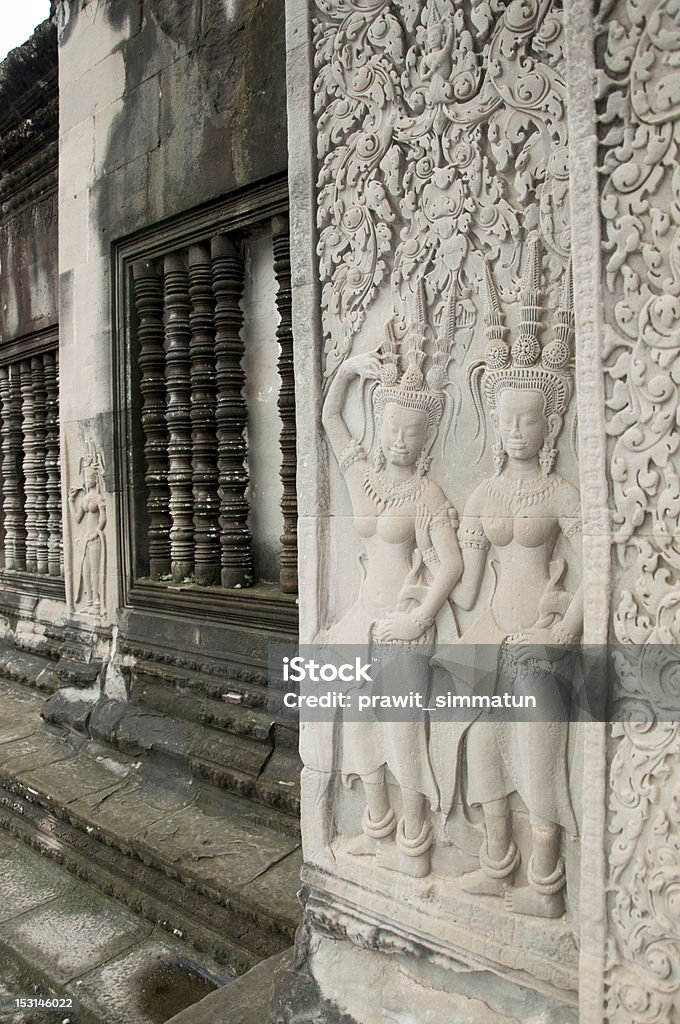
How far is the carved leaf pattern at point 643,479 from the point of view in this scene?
144 centimetres

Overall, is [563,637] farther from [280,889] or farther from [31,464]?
[31,464]

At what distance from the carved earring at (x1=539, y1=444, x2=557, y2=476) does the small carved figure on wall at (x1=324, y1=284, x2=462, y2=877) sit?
0.28 metres

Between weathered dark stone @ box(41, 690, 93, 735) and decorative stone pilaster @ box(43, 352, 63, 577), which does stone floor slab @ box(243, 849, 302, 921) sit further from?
decorative stone pilaster @ box(43, 352, 63, 577)

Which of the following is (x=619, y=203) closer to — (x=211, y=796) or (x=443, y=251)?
(x=443, y=251)

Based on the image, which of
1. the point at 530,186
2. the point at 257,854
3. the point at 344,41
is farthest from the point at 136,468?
the point at 530,186

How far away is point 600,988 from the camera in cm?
152

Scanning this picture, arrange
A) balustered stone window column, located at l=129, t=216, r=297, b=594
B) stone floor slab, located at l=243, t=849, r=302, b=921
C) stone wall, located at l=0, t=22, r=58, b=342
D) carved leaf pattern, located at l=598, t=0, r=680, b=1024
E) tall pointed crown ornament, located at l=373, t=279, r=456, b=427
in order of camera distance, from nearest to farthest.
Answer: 1. carved leaf pattern, located at l=598, t=0, r=680, b=1024
2. tall pointed crown ornament, located at l=373, t=279, r=456, b=427
3. stone floor slab, located at l=243, t=849, r=302, b=921
4. balustered stone window column, located at l=129, t=216, r=297, b=594
5. stone wall, located at l=0, t=22, r=58, b=342

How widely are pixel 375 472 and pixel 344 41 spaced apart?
1.28 m

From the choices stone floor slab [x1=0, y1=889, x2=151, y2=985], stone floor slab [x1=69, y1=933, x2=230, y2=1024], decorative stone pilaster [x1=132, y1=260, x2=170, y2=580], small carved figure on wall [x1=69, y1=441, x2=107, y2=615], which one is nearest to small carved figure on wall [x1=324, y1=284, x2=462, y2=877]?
stone floor slab [x1=69, y1=933, x2=230, y2=1024]

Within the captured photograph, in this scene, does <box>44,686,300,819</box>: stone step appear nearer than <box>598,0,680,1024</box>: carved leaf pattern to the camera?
No

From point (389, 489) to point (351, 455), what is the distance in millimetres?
165

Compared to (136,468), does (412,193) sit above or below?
above

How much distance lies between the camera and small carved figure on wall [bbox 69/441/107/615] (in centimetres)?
432

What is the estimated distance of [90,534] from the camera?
439 centimetres
